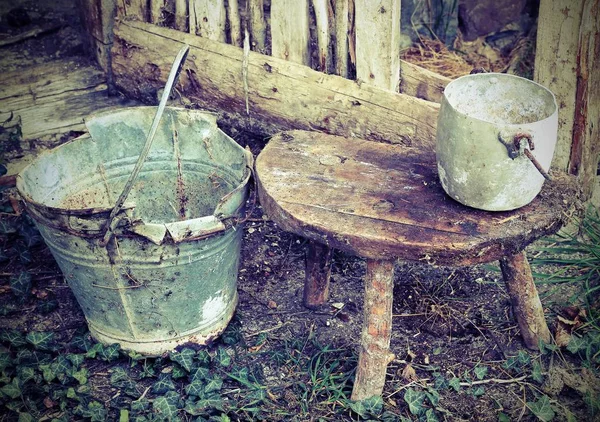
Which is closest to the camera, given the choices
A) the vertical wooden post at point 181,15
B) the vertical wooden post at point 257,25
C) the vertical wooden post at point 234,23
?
the vertical wooden post at point 257,25

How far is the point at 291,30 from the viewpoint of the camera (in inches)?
121

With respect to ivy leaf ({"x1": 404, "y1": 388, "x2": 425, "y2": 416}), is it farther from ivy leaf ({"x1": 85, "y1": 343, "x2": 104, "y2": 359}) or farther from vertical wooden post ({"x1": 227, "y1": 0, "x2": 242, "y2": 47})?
vertical wooden post ({"x1": 227, "y1": 0, "x2": 242, "y2": 47})

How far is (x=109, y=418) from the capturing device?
2.44m

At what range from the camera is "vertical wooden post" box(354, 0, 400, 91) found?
107 inches

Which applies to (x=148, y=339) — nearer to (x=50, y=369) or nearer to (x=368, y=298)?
(x=50, y=369)

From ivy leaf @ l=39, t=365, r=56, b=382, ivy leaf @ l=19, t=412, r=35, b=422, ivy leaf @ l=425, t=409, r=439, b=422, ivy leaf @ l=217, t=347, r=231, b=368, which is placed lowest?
ivy leaf @ l=425, t=409, r=439, b=422

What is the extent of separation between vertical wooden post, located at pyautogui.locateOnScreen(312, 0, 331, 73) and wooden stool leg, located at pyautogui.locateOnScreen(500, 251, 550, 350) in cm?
127

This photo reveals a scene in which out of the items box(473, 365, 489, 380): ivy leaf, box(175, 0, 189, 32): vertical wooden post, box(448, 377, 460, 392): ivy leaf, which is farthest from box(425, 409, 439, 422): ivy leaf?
box(175, 0, 189, 32): vertical wooden post

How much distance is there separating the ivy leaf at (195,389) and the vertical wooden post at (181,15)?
202 cm

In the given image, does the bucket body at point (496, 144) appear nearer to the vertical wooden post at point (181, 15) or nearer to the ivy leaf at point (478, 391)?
the ivy leaf at point (478, 391)

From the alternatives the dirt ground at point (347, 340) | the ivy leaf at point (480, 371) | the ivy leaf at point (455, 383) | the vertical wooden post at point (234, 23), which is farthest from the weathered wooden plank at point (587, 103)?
the vertical wooden post at point (234, 23)

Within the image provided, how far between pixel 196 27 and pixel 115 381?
195 cm

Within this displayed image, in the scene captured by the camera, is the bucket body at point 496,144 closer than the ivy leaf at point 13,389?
Yes

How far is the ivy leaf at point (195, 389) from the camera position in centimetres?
249
